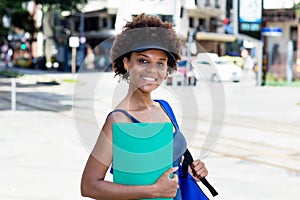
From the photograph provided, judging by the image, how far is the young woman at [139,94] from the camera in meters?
2.38

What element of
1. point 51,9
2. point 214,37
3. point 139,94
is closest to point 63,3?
point 51,9

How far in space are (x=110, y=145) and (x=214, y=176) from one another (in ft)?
21.2

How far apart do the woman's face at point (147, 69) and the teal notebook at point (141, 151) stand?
0.61ft

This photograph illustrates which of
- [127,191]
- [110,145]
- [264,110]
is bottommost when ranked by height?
[264,110]

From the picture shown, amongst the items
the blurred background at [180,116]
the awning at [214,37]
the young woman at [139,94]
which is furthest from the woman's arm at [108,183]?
the awning at [214,37]

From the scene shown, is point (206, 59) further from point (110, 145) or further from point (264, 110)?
point (264, 110)

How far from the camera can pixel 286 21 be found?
158 feet

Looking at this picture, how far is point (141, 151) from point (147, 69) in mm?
305

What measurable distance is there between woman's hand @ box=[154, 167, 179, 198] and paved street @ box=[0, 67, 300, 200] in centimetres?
24

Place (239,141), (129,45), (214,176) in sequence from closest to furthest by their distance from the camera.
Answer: (129,45)
(214,176)
(239,141)

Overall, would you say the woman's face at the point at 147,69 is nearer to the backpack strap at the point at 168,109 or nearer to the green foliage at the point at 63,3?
the backpack strap at the point at 168,109

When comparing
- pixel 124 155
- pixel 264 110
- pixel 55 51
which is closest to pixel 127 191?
pixel 124 155

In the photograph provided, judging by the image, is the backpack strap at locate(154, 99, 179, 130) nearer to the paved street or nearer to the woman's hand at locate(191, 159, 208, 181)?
the paved street

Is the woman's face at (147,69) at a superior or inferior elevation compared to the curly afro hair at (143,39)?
inferior
